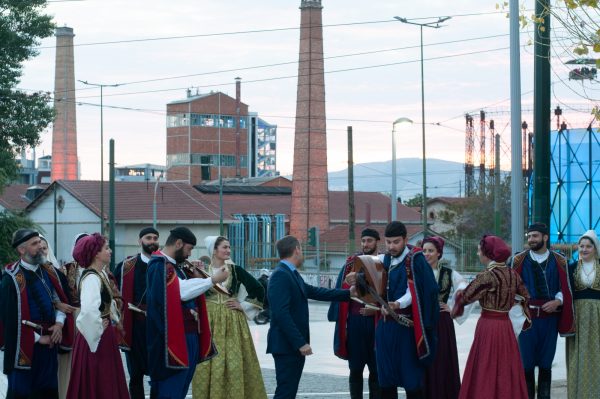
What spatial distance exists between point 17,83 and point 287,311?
75.7 ft

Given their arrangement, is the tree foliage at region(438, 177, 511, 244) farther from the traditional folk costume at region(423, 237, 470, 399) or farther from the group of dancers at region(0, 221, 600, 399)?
the traditional folk costume at region(423, 237, 470, 399)

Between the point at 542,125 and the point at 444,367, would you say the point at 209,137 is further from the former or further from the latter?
the point at 444,367

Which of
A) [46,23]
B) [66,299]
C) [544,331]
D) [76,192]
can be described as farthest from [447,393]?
[76,192]

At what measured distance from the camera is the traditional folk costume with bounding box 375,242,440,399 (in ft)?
34.4

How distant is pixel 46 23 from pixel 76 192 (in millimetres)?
39462

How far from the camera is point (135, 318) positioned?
12.0m

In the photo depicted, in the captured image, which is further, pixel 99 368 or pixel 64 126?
pixel 64 126

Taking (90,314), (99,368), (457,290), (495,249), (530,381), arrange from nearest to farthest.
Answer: (90,314), (99,368), (495,249), (457,290), (530,381)

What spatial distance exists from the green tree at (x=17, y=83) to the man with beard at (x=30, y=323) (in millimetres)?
20902

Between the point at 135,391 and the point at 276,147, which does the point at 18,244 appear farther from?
the point at 276,147

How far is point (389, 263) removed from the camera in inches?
430

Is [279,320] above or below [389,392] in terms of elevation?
above

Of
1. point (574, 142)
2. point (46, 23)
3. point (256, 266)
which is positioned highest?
point (46, 23)

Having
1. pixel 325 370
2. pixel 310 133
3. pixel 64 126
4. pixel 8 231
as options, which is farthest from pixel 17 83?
pixel 64 126
